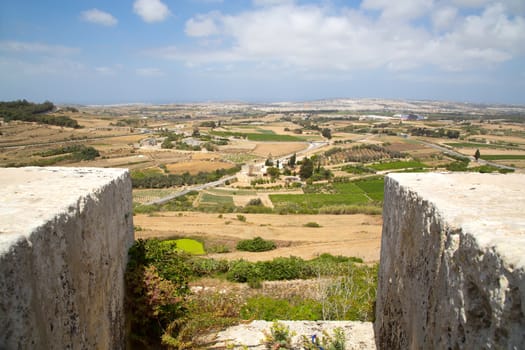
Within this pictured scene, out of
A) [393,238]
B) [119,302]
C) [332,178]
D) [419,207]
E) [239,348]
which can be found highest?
[419,207]

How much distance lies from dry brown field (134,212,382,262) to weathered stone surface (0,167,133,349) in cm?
1337

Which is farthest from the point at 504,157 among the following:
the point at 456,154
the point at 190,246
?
the point at 190,246

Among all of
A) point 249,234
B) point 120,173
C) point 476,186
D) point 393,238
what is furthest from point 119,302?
point 249,234

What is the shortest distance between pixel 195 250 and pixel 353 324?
14617mm

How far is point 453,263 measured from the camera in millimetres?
2422

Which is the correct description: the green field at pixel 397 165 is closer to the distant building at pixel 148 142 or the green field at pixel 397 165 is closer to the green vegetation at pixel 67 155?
the distant building at pixel 148 142

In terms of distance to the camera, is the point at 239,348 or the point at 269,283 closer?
the point at 239,348

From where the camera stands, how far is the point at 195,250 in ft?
64.6

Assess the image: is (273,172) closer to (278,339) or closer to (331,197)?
(331,197)

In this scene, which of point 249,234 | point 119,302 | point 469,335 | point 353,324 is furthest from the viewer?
point 249,234

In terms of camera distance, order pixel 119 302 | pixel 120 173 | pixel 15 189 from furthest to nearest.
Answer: pixel 120 173, pixel 119 302, pixel 15 189

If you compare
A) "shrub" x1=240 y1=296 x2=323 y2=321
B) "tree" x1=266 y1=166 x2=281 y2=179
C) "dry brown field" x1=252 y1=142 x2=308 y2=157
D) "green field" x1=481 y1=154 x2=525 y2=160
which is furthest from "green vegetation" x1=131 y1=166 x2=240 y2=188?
"green field" x1=481 y1=154 x2=525 y2=160

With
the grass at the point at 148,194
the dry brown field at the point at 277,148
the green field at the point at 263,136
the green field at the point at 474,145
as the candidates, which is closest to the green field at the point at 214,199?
the grass at the point at 148,194

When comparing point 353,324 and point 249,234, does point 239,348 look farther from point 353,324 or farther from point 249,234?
point 249,234
